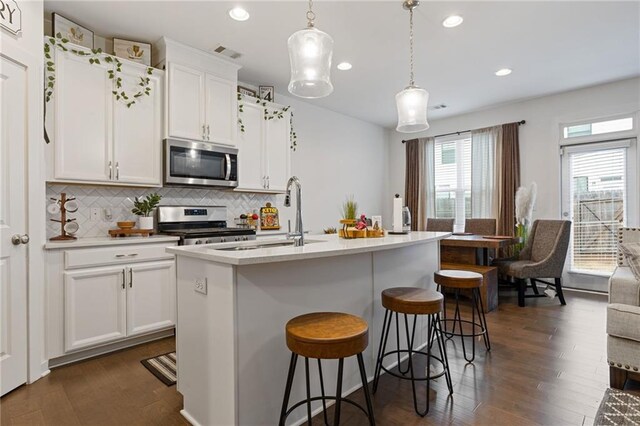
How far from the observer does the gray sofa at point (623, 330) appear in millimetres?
1990

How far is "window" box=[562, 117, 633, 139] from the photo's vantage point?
4395 mm

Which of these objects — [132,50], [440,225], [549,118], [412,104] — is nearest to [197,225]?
[132,50]

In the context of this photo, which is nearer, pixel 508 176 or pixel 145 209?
pixel 145 209

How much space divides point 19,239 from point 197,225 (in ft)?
5.18

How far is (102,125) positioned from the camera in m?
2.87

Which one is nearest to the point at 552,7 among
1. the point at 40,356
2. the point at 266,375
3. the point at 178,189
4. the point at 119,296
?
the point at 266,375

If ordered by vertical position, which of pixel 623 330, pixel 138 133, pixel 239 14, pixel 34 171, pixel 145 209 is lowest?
pixel 623 330

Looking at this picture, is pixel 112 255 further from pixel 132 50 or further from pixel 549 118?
pixel 549 118

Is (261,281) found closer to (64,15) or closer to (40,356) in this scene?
(40,356)

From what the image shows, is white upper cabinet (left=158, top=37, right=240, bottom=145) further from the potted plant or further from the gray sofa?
the gray sofa

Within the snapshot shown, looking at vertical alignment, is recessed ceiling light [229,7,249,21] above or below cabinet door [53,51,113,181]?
above

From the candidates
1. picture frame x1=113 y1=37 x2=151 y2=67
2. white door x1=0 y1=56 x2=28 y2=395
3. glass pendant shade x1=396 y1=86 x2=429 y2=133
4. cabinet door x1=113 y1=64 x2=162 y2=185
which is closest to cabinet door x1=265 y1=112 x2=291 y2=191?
cabinet door x1=113 y1=64 x2=162 y2=185

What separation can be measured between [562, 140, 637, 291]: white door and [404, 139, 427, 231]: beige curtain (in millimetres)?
2111

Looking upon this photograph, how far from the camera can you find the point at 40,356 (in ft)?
7.49
